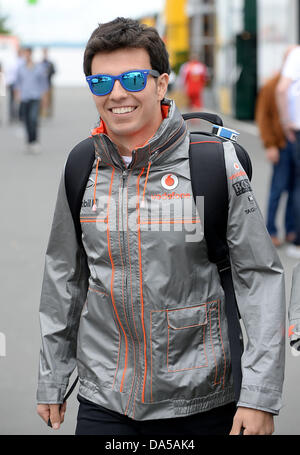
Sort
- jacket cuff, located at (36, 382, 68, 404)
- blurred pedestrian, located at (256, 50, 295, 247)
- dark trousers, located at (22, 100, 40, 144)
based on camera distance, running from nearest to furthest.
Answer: jacket cuff, located at (36, 382, 68, 404), blurred pedestrian, located at (256, 50, 295, 247), dark trousers, located at (22, 100, 40, 144)

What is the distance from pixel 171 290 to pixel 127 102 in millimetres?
579

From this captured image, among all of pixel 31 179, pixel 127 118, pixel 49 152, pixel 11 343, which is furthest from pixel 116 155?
pixel 49 152

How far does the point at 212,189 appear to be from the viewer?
2596mm

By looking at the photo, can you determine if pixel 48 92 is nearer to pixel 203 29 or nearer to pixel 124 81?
pixel 203 29

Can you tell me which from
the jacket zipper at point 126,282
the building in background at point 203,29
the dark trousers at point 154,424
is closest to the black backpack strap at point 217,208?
the dark trousers at point 154,424

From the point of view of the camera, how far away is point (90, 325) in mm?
2760

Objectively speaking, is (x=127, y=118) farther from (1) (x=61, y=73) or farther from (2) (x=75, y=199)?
(1) (x=61, y=73)

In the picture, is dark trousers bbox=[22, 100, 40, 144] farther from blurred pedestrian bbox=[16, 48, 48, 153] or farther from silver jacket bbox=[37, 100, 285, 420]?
silver jacket bbox=[37, 100, 285, 420]

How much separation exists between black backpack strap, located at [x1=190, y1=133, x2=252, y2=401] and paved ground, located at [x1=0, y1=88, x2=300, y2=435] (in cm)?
191

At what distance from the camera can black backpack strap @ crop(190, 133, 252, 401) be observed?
8.54 feet

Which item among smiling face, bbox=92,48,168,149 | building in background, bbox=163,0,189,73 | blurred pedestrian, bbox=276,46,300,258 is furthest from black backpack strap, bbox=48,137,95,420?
building in background, bbox=163,0,189,73

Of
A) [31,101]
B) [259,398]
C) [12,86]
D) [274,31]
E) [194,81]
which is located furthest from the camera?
[194,81]

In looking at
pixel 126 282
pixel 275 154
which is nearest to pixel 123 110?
pixel 126 282

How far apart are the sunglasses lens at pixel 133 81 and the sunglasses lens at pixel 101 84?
47mm
